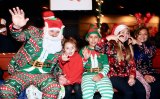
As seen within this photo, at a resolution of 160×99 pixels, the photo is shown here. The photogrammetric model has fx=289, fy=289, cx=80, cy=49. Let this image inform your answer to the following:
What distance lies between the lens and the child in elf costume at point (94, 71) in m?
3.89

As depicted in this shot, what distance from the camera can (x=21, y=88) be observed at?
376 cm

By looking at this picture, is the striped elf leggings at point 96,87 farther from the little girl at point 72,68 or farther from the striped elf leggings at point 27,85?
the striped elf leggings at point 27,85

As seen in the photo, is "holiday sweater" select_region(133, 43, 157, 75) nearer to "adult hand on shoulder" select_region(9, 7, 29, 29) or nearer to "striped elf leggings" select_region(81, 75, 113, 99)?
"striped elf leggings" select_region(81, 75, 113, 99)

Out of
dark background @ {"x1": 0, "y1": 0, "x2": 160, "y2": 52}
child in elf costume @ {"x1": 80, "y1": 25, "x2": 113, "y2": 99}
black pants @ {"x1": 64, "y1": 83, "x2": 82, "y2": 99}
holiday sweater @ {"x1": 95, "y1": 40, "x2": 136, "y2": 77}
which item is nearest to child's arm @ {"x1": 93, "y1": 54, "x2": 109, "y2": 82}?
child in elf costume @ {"x1": 80, "y1": 25, "x2": 113, "y2": 99}

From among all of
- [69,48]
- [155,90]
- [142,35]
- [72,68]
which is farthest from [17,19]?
[155,90]

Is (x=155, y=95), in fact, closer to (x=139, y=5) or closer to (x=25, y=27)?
(x=25, y=27)

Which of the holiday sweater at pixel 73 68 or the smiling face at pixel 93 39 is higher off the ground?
the smiling face at pixel 93 39

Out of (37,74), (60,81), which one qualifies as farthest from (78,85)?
(37,74)

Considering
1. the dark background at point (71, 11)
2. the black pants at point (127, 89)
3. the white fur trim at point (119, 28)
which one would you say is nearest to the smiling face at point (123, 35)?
the white fur trim at point (119, 28)

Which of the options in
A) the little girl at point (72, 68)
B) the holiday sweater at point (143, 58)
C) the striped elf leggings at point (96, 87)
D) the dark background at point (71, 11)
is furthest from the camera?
the dark background at point (71, 11)

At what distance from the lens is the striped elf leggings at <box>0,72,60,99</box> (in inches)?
143

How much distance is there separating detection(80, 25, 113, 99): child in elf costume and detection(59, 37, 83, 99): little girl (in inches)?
3.6

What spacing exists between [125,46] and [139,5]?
7.15 metres

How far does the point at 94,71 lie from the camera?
414cm
